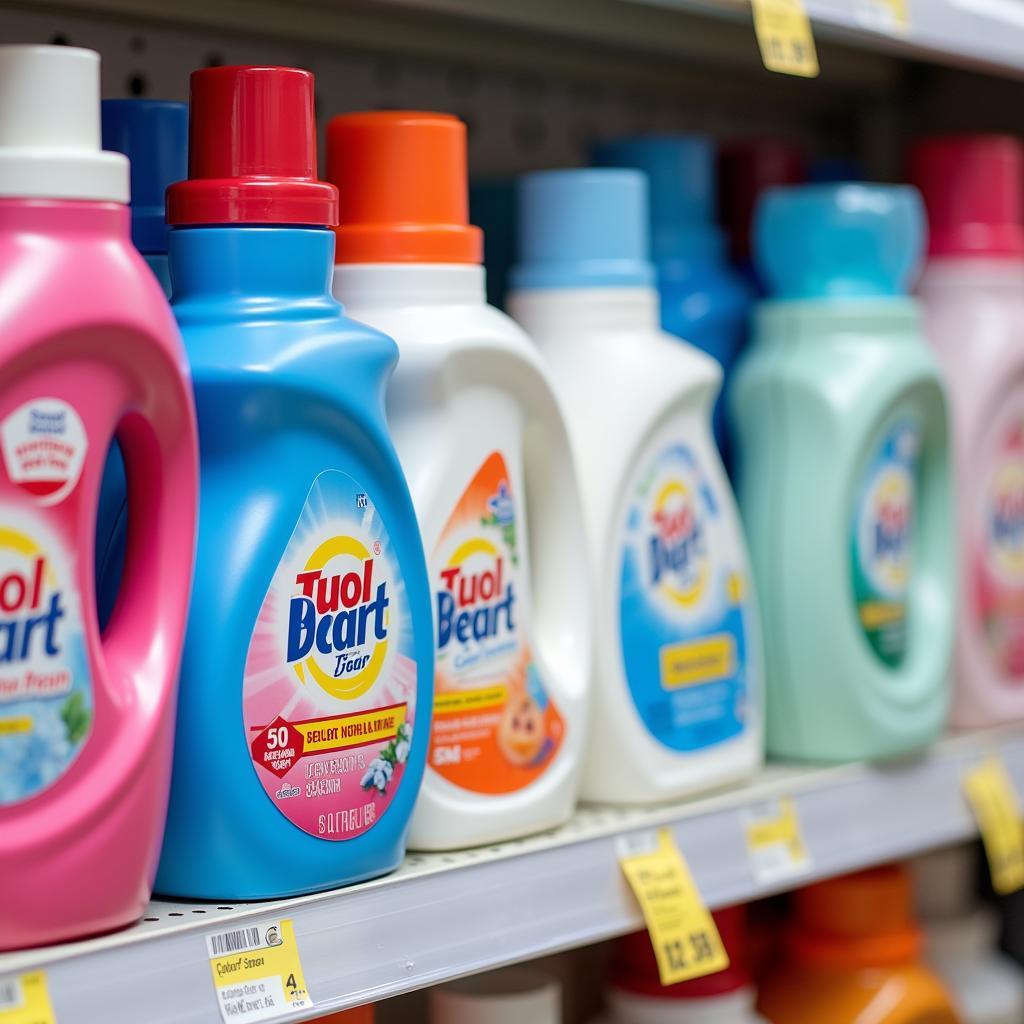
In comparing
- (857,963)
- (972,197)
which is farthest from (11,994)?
(972,197)

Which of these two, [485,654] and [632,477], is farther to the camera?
[632,477]

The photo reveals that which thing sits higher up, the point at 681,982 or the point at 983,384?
the point at 983,384

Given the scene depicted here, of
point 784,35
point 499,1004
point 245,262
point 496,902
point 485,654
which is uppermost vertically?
point 784,35

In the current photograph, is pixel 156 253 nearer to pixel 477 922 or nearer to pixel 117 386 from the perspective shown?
pixel 117 386

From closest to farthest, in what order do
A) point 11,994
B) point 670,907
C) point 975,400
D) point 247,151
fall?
point 11,994
point 247,151
point 670,907
point 975,400

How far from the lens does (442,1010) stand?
1.09 metres

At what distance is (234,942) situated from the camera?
80cm

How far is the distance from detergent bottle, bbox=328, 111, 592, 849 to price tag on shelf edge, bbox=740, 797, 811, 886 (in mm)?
178

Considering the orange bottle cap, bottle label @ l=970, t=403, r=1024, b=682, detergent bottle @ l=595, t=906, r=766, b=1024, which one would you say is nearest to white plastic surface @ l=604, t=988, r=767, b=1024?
detergent bottle @ l=595, t=906, r=766, b=1024

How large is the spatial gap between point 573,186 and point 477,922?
1.55 ft

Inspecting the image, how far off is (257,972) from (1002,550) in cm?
78

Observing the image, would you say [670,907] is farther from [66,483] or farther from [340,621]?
[66,483]

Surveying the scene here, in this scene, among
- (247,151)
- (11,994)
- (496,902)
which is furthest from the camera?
(496,902)

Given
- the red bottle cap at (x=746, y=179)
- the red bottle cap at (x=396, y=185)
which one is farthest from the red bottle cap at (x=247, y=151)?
the red bottle cap at (x=746, y=179)
